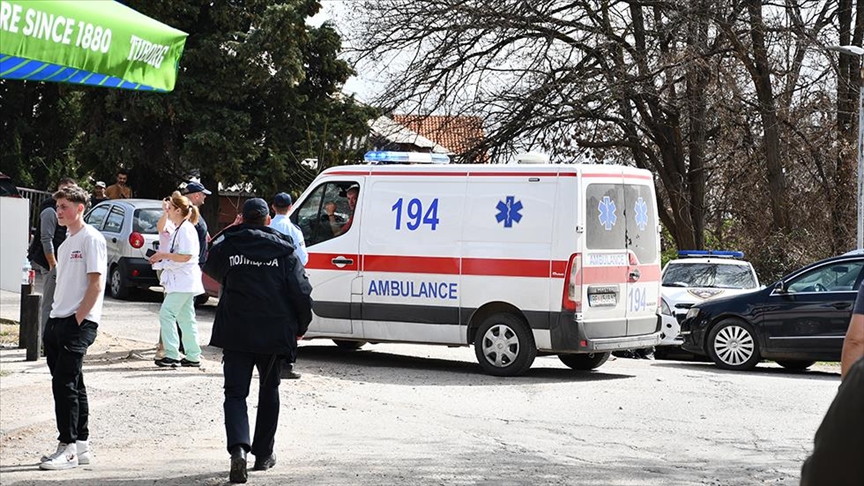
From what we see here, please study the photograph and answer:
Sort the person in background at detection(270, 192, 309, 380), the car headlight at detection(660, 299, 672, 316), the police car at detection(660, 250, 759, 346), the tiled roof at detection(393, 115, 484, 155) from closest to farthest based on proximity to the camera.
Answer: the person in background at detection(270, 192, 309, 380), the car headlight at detection(660, 299, 672, 316), the police car at detection(660, 250, 759, 346), the tiled roof at detection(393, 115, 484, 155)

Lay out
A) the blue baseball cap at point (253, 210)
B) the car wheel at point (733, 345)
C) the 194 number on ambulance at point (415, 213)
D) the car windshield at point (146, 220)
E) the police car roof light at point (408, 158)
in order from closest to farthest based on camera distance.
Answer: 1. the blue baseball cap at point (253, 210)
2. the 194 number on ambulance at point (415, 213)
3. the police car roof light at point (408, 158)
4. the car wheel at point (733, 345)
5. the car windshield at point (146, 220)

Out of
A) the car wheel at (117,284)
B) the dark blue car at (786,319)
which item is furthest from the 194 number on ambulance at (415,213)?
the car wheel at (117,284)

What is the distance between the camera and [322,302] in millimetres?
14320

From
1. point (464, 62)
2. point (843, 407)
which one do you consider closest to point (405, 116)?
point (464, 62)

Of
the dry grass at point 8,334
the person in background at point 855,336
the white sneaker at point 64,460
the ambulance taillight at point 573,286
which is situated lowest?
the white sneaker at point 64,460

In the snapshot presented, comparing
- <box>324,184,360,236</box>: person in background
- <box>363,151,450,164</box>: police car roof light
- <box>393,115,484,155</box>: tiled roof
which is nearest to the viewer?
<box>363,151,450,164</box>: police car roof light

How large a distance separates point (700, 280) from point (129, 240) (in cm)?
905

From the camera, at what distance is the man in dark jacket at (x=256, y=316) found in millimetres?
7672

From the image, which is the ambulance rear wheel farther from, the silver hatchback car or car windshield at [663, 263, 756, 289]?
the silver hatchback car

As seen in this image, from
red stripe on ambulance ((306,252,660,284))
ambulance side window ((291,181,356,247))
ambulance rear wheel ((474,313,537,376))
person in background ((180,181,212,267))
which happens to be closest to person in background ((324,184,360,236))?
ambulance side window ((291,181,356,247))

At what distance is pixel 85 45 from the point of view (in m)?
7.14

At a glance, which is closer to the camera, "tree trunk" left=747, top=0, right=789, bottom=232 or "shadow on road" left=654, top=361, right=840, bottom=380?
"shadow on road" left=654, top=361, right=840, bottom=380

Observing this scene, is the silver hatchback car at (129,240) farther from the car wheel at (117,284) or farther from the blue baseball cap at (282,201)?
the blue baseball cap at (282,201)

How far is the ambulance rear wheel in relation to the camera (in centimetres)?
1320
